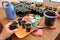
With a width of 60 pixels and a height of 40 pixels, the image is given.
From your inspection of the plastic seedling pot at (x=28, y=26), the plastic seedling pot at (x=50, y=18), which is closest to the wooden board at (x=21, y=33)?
the plastic seedling pot at (x=28, y=26)

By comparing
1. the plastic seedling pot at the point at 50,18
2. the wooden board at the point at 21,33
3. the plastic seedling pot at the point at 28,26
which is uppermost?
the plastic seedling pot at the point at 50,18

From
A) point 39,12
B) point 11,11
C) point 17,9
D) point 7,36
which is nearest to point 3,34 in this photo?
point 7,36

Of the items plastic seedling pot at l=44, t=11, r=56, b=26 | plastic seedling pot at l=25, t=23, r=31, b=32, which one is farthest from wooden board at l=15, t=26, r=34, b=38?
plastic seedling pot at l=44, t=11, r=56, b=26

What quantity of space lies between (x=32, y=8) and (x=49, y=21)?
0.35m

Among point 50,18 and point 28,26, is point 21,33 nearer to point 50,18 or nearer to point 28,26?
point 28,26

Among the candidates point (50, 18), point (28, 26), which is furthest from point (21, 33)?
point (50, 18)

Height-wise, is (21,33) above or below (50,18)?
below

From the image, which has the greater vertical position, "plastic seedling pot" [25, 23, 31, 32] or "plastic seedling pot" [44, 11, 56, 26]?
"plastic seedling pot" [44, 11, 56, 26]

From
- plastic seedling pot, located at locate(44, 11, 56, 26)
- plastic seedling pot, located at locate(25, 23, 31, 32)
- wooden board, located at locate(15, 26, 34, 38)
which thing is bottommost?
wooden board, located at locate(15, 26, 34, 38)

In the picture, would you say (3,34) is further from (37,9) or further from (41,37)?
(37,9)

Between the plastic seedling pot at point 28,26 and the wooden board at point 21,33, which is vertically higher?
the plastic seedling pot at point 28,26

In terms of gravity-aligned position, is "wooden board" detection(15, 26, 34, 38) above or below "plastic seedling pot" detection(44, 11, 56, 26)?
below

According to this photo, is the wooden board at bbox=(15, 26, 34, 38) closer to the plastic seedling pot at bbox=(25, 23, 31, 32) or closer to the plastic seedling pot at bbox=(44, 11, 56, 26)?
the plastic seedling pot at bbox=(25, 23, 31, 32)

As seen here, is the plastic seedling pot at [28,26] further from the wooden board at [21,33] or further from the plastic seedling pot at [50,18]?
the plastic seedling pot at [50,18]
